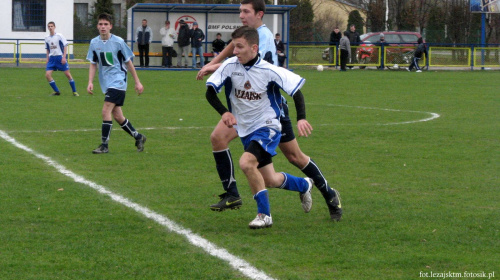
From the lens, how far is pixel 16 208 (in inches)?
274

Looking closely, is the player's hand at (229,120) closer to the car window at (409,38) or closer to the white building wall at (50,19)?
the white building wall at (50,19)

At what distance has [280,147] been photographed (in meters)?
6.62

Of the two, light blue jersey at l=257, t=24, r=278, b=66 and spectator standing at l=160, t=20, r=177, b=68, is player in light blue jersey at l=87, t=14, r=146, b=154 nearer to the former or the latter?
light blue jersey at l=257, t=24, r=278, b=66

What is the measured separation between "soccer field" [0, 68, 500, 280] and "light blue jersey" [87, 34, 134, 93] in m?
0.94

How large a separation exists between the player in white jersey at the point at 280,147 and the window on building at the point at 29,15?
116 ft

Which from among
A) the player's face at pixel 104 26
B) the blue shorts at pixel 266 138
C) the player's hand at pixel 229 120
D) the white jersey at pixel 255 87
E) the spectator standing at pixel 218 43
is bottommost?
the blue shorts at pixel 266 138

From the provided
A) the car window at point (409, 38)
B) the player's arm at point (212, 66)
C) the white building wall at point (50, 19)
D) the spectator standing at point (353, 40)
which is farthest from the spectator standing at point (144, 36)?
the player's arm at point (212, 66)

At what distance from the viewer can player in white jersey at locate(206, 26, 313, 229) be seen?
616cm

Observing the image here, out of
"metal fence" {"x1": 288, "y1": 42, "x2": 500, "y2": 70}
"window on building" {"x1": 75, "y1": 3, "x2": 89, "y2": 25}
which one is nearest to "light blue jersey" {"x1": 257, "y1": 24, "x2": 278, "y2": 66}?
"metal fence" {"x1": 288, "y1": 42, "x2": 500, "y2": 70}

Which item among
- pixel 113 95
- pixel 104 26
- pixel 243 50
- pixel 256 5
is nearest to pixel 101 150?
pixel 113 95

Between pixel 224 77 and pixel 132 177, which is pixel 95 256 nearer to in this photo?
pixel 224 77

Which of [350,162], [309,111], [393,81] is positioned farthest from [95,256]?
[393,81]

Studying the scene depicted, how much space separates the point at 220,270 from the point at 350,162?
5.05 meters

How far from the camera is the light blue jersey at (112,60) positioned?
1077 cm
